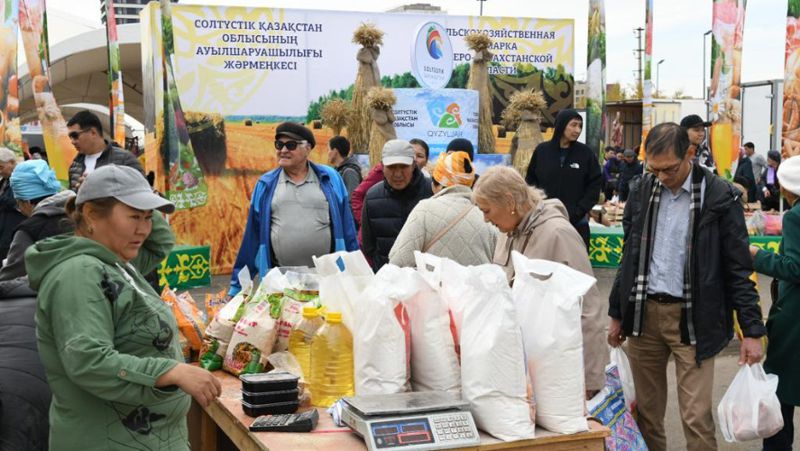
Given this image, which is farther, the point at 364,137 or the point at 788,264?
the point at 364,137

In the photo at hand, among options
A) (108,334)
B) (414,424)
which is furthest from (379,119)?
(108,334)

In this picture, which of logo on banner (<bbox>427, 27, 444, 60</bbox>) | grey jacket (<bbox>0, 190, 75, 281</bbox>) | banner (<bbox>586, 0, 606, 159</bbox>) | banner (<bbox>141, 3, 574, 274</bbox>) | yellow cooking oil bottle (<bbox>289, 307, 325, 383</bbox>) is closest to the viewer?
yellow cooking oil bottle (<bbox>289, 307, 325, 383</bbox>)

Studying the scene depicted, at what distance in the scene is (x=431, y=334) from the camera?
9.62 feet

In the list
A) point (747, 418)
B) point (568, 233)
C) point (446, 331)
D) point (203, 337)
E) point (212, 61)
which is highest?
point (212, 61)

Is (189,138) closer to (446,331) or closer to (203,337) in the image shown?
(203,337)

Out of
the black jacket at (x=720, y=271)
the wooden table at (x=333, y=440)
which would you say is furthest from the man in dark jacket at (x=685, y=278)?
the wooden table at (x=333, y=440)

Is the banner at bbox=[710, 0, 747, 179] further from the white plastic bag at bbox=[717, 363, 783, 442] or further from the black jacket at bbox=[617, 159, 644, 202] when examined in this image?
the white plastic bag at bbox=[717, 363, 783, 442]

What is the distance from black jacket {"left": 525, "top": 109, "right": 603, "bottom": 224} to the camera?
7980 mm

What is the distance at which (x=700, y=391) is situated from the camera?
4.13 metres

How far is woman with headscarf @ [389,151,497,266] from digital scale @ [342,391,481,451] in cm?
193

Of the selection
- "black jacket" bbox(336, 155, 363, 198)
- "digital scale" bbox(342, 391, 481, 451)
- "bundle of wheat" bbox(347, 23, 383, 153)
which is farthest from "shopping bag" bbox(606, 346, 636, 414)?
"bundle of wheat" bbox(347, 23, 383, 153)

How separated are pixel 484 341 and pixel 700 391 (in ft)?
6.24

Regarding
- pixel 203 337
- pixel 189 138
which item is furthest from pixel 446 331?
pixel 189 138

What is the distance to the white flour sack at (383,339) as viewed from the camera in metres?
2.88
